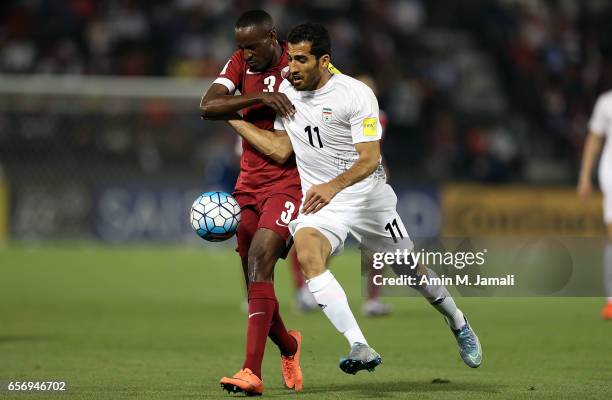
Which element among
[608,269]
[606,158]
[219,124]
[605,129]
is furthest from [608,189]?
[219,124]

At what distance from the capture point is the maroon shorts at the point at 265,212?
22.9 ft

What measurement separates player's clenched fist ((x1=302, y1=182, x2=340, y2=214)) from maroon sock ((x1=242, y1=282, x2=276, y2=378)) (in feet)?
1.74

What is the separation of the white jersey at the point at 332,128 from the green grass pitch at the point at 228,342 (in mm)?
1310

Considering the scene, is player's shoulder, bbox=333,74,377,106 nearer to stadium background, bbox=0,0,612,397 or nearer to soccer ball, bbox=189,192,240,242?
soccer ball, bbox=189,192,240,242

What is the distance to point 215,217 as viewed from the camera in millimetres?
7055

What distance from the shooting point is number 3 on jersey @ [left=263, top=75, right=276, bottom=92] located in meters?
7.27

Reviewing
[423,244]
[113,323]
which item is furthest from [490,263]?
[113,323]

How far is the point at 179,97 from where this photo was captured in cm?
2155

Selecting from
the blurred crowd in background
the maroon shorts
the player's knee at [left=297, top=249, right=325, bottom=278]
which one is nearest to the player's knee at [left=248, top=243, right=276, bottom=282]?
the maroon shorts

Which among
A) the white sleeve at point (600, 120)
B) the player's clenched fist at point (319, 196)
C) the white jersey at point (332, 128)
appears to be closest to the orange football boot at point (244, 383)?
the player's clenched fist at point (319, 196)

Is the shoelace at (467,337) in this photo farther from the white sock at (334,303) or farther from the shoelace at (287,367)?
the shoelace at (287,367)

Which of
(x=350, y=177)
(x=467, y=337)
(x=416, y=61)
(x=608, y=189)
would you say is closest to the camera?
(x=350, y=177)

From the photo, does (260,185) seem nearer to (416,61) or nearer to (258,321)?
(258,321)

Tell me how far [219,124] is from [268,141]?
14709 mm
